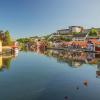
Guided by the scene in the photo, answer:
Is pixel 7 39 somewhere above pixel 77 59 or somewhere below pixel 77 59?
above

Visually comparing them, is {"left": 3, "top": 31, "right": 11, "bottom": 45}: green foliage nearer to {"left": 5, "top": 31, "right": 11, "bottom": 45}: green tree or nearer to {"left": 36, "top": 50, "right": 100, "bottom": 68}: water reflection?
{"left": 5, "top": 31, "right": 11, "bottom": 45}: green tree

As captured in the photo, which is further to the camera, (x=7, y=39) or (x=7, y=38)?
(x=7, y=39)

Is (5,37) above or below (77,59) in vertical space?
above

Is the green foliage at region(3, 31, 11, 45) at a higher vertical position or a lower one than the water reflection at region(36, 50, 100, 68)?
higher

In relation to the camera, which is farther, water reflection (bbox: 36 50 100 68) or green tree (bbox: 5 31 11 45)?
Answer: green tree (bbox: 5 31 11 45)

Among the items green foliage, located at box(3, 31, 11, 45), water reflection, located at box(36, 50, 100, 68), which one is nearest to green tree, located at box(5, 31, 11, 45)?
green foliage, located at box(3, 31, 11, 45)

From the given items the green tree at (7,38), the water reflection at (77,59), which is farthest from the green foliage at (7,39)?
the water reflection at (77,59)

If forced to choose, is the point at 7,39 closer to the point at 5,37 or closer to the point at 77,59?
the point at 5,37

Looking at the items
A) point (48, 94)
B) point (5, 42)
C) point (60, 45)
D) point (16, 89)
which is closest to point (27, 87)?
point (16, 89)

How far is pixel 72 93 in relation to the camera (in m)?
6.14

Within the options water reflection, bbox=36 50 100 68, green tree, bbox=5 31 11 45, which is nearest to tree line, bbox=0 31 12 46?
green tree, bbox=5 31 11 45

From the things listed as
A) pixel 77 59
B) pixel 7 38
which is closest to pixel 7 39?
pixel 7 38

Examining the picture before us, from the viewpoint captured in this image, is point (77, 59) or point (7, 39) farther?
point (7, 39)

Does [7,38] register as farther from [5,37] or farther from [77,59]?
[77,59]
